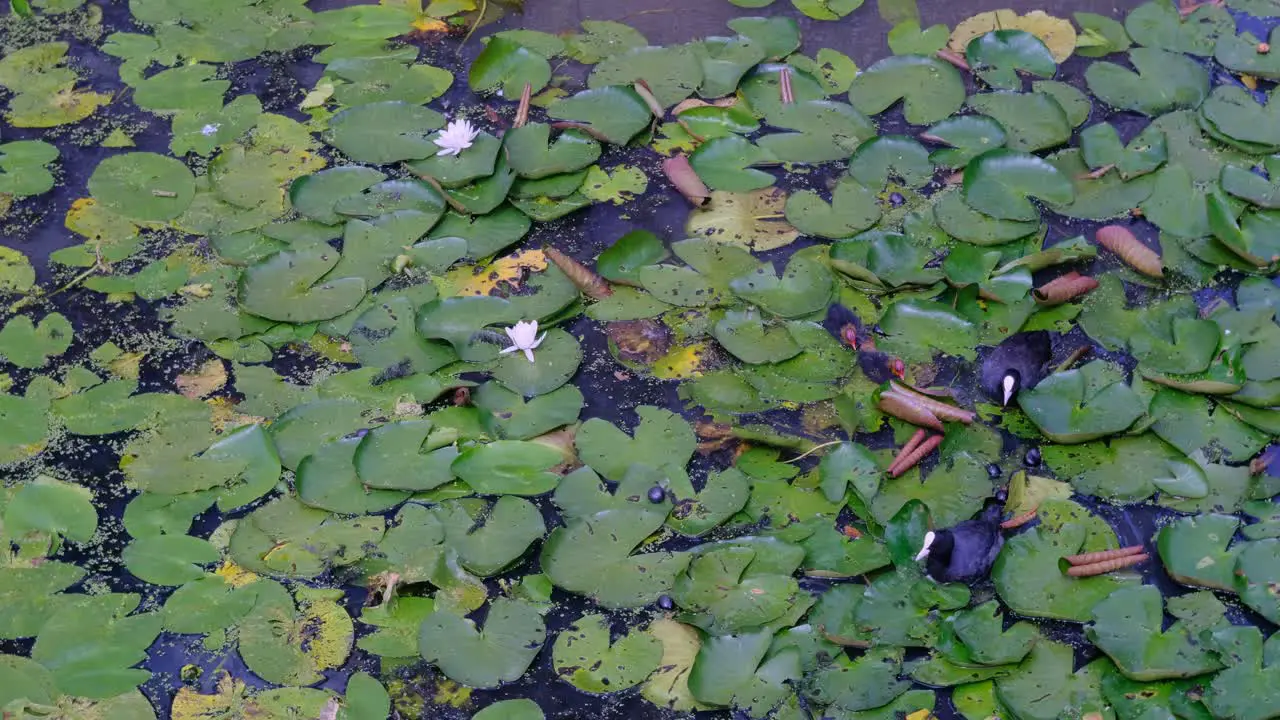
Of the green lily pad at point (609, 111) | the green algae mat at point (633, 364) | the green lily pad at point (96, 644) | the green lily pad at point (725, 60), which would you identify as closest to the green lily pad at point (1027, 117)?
the green algae mat at point (633, 364)

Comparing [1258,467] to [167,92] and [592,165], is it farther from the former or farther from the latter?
[167,92]

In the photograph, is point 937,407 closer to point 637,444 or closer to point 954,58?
point 637,444

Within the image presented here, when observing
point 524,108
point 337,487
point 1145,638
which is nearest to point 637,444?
point 337,487

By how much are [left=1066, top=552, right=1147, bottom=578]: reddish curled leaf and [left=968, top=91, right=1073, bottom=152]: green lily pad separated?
3.93 ft

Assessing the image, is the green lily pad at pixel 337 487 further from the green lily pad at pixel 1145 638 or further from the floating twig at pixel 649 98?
the green lily pad at pixel 1145 638

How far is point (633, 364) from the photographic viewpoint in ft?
8.76

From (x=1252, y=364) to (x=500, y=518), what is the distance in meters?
1.63

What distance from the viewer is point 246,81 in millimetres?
3379

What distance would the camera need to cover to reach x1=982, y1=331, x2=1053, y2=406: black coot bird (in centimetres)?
255

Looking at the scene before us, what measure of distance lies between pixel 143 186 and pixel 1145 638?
8.35 ft

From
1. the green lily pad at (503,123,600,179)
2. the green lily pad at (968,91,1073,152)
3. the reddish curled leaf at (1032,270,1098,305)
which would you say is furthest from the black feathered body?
the green lily pad at (503,123,600,179)

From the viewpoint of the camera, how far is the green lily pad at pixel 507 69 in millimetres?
3297

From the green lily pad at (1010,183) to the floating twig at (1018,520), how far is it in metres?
0.85

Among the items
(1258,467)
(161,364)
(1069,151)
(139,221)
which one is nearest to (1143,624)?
(1258,467)
